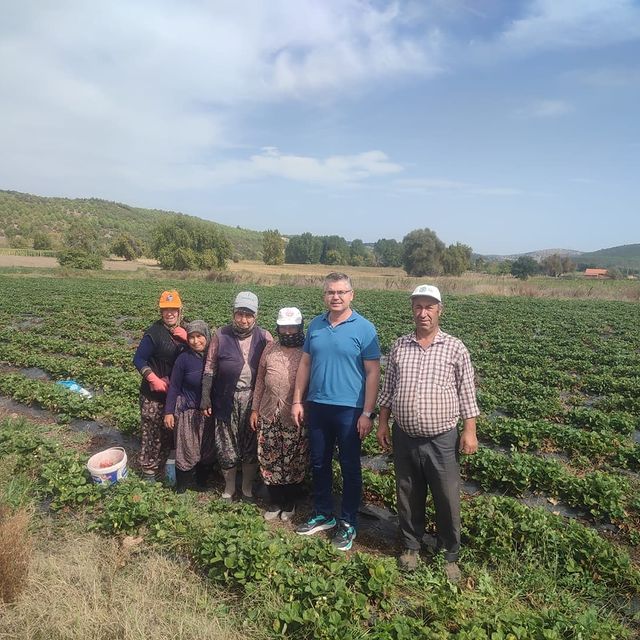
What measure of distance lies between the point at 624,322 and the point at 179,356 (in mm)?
21829

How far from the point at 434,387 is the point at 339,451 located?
112cm

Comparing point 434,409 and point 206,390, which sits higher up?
point 434,409

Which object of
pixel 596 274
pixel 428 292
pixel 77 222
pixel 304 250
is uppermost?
pixel 77 222

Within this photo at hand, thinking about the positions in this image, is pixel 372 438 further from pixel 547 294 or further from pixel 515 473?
pixel 547 294

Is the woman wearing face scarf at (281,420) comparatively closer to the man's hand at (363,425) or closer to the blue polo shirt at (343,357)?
the blue polo shirt at (343,357)

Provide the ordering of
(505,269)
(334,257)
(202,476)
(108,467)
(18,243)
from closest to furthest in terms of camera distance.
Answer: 1. (108,467)
2. (202,476)
3. (18,243)
4. (505,269)
5. (334,257)

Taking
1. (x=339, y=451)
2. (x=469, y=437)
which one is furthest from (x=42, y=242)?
(x=469, y=437)

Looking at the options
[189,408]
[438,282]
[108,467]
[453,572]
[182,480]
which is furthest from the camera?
[438,282]

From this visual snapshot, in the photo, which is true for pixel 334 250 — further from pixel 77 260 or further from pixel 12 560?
pixel 12 560

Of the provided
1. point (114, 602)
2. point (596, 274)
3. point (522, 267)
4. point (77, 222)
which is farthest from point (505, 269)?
point (114, 602)

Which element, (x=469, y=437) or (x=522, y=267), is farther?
(x=522, y=267)

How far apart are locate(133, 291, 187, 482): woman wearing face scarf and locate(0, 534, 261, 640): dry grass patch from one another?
1.51m

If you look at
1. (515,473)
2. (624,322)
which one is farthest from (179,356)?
(624,322)

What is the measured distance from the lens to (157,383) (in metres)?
4.68
